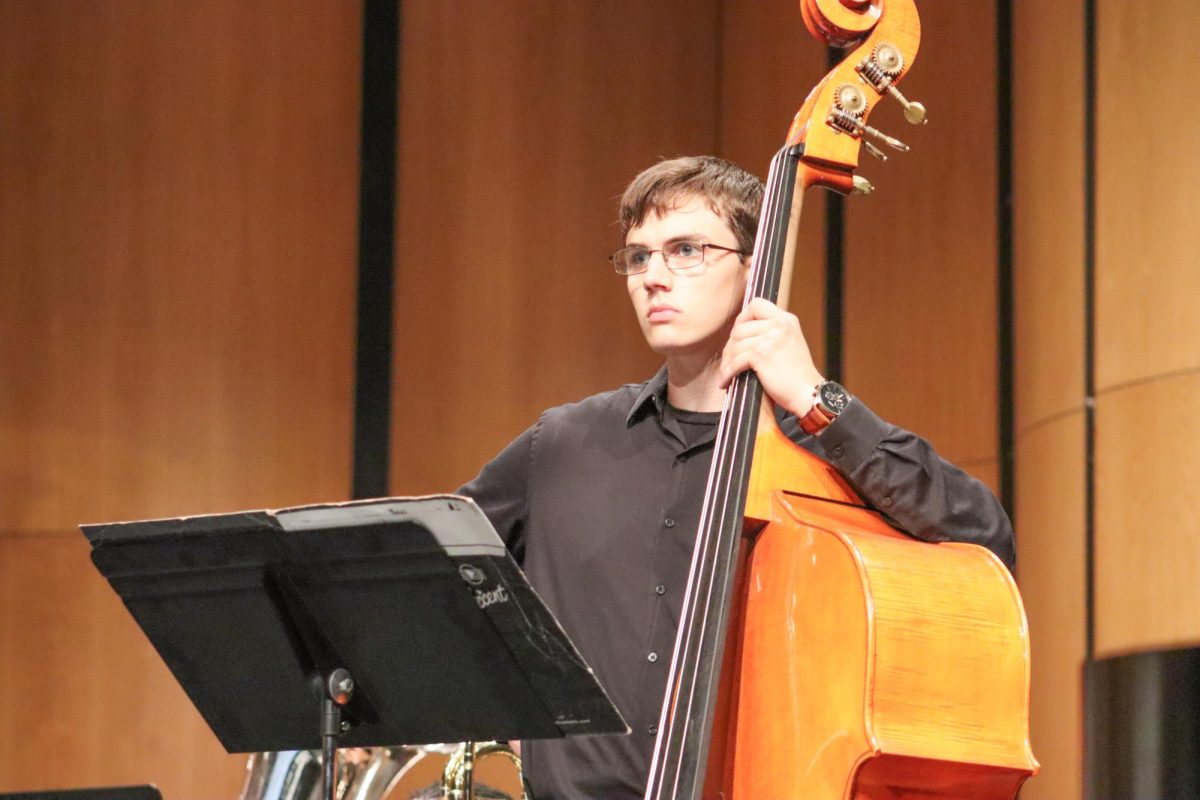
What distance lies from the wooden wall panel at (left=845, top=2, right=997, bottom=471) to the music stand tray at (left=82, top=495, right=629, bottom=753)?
2.98 metres

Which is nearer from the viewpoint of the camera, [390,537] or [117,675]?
[390,537]

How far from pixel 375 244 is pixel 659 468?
3148mm

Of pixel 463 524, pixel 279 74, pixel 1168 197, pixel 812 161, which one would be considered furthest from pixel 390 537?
pixel 279 74

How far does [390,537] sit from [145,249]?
12.0 ft

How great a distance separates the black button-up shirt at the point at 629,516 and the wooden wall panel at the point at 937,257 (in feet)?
7.66

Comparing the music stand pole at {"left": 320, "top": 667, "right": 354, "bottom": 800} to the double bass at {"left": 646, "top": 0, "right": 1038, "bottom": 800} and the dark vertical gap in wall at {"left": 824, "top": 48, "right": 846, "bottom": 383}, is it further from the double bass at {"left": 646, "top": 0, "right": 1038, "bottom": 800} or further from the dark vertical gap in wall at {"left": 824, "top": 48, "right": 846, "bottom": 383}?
the dark vertical gap in wall at {"left": 824, "top": 48, "right": 846, "bottom": 383}

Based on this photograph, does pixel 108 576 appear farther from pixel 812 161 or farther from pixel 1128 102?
pixel 1128 102

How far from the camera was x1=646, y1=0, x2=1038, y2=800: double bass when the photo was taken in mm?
1764

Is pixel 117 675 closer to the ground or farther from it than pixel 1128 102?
closer to the ground

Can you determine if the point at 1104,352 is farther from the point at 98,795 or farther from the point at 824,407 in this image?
the point at 98,795

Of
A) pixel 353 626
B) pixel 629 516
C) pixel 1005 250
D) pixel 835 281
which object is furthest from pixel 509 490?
pixel 835 281

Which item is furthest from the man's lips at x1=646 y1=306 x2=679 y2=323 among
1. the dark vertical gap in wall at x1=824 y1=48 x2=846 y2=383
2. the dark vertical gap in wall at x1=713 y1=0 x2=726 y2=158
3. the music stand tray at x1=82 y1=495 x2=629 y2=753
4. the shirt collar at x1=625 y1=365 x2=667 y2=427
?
the dark vertical gap in wall at x1=713 y1=0 x2=726 y2=158

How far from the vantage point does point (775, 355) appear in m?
1.99

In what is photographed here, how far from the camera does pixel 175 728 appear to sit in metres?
4.89
